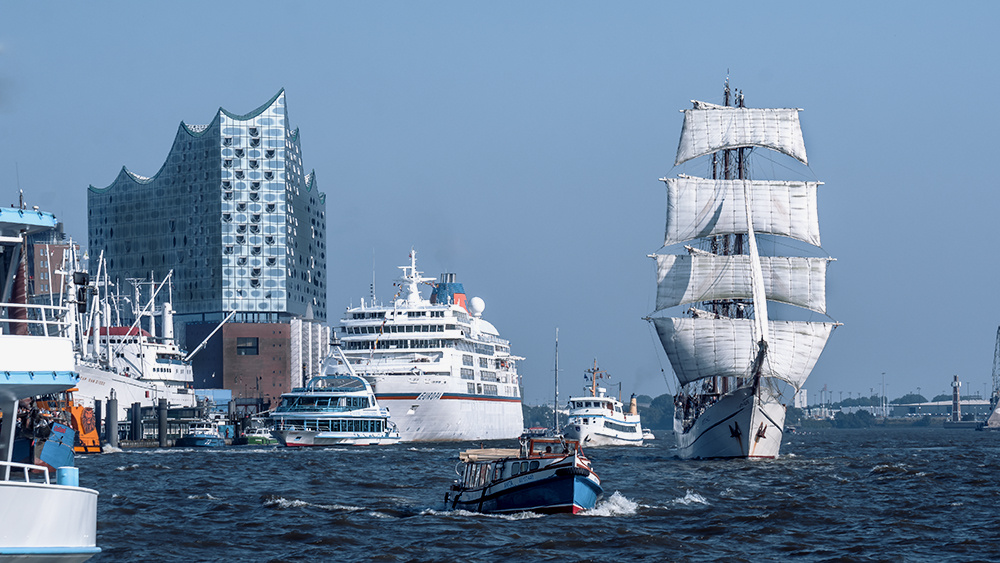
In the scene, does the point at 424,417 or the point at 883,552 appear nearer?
the point at 883,552

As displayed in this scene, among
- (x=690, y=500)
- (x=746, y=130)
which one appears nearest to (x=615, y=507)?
(x=690, y=500)

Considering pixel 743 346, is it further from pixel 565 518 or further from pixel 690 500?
pixel 565 518

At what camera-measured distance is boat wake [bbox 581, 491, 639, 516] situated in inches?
1534

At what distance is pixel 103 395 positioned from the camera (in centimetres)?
11450

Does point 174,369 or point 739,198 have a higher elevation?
point 739,198

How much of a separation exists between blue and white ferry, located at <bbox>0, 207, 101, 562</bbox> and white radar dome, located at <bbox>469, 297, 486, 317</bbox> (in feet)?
387

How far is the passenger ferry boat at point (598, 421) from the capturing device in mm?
111438

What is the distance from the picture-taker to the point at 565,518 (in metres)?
36.4

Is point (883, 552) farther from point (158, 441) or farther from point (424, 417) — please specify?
point (158, 441)

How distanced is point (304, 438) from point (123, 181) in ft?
376

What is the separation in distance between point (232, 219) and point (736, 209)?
110 metres

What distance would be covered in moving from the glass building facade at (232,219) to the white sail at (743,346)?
4258 inches

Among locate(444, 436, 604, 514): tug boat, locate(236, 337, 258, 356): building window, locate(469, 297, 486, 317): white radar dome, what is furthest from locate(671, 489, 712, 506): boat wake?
locate(236, 337, 258, 356): building window

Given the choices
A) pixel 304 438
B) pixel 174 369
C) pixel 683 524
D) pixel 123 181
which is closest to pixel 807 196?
pixel 304 438
